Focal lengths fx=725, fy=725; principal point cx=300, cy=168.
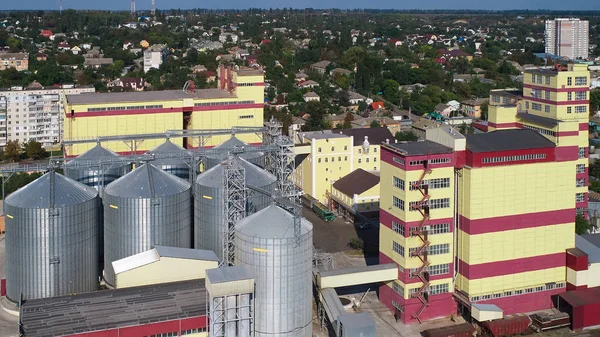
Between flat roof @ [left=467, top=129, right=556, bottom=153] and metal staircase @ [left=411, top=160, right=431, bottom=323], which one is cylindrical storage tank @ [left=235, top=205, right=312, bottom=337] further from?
flat roof @ [left=467, top=129, right=556, bottom=153]

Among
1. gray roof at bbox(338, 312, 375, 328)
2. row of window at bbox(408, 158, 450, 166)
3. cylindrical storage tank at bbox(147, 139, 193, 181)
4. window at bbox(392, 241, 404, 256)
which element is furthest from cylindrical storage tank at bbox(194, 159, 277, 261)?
row of window at bbox(408, 158, 450, 166)

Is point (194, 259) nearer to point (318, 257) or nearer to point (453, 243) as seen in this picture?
point (318, 257)

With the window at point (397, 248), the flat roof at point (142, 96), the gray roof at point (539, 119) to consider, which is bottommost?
the window at point (397, 248)

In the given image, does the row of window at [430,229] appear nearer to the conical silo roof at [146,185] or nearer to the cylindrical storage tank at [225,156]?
the conical silo roof at [146,185]

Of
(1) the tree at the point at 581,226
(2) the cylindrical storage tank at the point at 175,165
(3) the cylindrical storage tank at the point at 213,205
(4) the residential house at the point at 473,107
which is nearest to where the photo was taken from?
(3) the cylindrical storage tank at the point at 213,205

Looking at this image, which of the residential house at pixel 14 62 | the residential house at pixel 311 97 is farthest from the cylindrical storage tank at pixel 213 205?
the residential house at pixel 14 62

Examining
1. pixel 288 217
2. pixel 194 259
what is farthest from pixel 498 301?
pixel 194 259

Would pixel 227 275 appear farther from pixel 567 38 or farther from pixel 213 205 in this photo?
pixel 567 38
